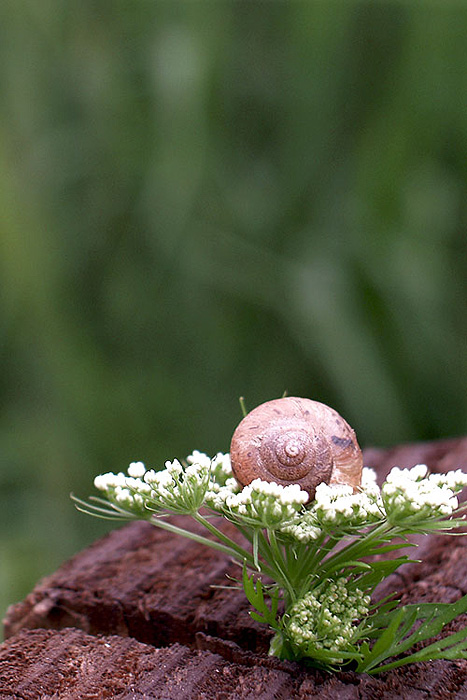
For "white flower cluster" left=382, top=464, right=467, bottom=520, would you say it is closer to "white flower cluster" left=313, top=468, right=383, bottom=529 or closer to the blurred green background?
"white flower cluster" left=313, top=468, right=383, bottom=529

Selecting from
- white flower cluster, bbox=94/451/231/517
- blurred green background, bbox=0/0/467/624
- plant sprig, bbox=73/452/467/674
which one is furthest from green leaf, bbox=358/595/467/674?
blurred green background, bbox=0/0/467/624

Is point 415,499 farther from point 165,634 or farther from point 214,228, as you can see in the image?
point 214,228

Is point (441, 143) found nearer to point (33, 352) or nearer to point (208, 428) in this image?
point (208, 428)

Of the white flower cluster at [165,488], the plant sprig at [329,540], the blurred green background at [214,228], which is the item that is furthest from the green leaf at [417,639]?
the blurred green background at [214,228]

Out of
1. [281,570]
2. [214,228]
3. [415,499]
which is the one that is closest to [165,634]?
[281,570]

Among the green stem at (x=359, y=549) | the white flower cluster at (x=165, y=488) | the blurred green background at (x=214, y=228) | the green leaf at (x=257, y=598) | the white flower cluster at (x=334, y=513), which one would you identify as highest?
the blurred green background at (x=214, y=228)

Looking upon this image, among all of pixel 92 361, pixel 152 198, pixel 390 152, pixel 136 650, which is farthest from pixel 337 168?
pixel 136 650

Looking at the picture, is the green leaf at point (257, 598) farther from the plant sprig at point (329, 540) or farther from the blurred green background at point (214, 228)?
the blurred green background at point (214, 228)

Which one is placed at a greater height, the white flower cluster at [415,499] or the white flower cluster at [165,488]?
the white flower cluster at [165,488]
